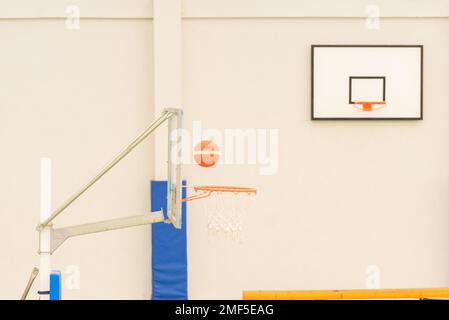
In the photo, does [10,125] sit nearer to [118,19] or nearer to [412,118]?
[118,19]

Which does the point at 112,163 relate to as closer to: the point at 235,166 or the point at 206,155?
the point at 206,155

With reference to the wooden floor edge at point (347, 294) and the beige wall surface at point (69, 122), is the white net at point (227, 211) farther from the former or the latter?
the wooden floor edge at point (347, 294)

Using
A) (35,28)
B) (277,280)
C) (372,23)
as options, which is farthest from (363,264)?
(35,28)

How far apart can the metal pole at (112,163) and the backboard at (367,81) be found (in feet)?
9.20

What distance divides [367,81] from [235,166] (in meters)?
1.68

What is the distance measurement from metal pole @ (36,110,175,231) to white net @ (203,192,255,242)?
238cm

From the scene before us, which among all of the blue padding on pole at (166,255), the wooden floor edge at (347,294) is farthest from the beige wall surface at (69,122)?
the wooden floor edge at (347,294)

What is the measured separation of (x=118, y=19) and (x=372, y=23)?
2752 millimetres

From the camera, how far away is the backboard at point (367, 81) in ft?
20.7

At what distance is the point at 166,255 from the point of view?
6.22 m

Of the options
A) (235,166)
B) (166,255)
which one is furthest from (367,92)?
(166,255)

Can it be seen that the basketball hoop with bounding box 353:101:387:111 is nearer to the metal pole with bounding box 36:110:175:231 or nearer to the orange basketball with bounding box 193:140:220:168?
the orange basketball with bounding box 193:140:220:168

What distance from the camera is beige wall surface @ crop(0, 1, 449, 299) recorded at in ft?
20.9

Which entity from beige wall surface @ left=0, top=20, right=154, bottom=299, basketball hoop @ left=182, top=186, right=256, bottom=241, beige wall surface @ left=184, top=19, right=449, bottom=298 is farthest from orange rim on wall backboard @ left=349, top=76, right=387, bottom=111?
beige wall surface @ left=0, top=20, right=154, bottom=299
